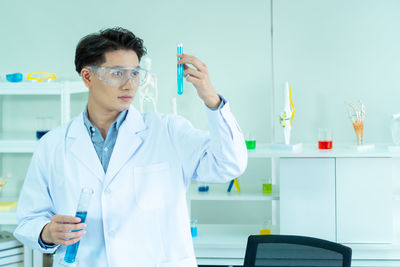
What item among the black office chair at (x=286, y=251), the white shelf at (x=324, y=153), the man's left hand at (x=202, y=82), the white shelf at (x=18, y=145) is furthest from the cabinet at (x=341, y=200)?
the man's left hand at (x=202, y=82)

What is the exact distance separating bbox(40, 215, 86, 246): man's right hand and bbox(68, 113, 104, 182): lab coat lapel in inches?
8.7

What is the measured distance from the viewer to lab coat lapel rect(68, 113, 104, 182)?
1.70 m

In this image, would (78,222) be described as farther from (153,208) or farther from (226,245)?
(226,245)

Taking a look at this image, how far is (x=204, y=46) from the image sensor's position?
12.1 feet

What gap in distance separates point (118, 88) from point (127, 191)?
1.15ft

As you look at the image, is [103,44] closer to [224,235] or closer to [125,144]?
[125,144]

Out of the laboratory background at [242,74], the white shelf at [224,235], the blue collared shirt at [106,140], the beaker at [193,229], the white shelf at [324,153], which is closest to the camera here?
the blue collared shirt at [106,140]

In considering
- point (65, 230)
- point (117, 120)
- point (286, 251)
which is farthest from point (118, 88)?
point (286, 251)

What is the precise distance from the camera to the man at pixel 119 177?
1651 mm

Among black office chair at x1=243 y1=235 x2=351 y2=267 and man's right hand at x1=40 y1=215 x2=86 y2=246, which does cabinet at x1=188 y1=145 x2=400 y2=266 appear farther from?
man's right hand at x1=40 y1=215 x2=86 y2=246

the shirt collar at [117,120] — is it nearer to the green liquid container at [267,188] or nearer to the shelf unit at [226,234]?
the shelf unit at [226,234]

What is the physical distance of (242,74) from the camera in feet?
12.0

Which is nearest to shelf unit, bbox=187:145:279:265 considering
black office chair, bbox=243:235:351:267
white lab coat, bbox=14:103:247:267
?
black office chair, bbox=243:235:351:267

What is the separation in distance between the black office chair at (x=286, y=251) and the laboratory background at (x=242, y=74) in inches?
45.5
